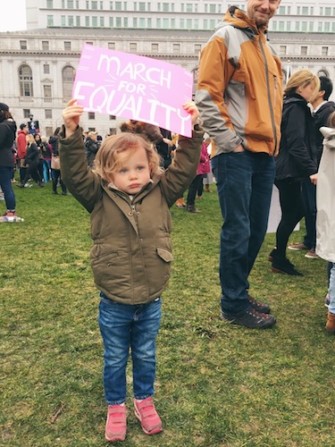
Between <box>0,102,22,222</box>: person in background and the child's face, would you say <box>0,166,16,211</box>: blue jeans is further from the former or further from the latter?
the child's face

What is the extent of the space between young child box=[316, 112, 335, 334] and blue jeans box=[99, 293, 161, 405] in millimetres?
1493

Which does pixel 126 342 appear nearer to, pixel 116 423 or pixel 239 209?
pixel 116 423

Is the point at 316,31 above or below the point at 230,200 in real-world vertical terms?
above

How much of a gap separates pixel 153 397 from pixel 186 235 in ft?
13.3

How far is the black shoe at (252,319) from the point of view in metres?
3.17

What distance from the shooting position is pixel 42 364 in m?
2.68

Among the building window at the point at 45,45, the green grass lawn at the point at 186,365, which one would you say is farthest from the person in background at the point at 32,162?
the building window at the point at 45,45

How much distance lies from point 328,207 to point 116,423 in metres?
1.97

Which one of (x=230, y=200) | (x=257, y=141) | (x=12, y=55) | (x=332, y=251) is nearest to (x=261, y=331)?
(x=332, y=251)

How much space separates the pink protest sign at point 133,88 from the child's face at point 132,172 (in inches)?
6.4

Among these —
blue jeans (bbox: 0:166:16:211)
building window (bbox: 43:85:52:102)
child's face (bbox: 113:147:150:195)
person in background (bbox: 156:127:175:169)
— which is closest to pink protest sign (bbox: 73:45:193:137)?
child's face (bbox: 113:147:150:195)

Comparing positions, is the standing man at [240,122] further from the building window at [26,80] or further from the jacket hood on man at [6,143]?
the building window at [26,80]

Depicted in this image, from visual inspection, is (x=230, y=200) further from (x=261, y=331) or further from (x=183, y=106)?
(x=183, y=106)

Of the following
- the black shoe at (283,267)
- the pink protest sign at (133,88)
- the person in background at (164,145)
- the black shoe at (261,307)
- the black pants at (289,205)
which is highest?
the pink protest sign at (133,88)
